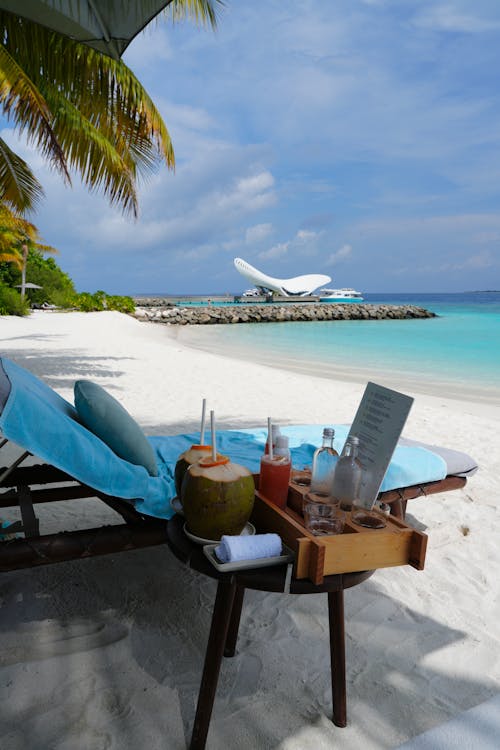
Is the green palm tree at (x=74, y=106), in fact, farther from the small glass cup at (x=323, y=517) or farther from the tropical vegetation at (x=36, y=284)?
the tropical vegetation at (x=36, y=284)

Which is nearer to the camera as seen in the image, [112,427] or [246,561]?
[246,561]

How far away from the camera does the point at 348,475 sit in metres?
1.69

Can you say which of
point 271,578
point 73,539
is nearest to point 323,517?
point 271,578

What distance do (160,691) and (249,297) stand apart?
68.9 m

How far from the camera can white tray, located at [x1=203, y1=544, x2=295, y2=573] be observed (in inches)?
56.0

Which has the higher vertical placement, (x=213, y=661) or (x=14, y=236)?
(x=14, y=236)

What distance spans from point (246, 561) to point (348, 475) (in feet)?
1.45

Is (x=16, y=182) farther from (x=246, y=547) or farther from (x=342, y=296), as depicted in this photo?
(x=342, y=296)

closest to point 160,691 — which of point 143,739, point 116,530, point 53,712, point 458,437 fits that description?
point 143,739

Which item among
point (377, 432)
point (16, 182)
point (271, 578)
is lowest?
point (271, 578)

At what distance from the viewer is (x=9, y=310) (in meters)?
23.3

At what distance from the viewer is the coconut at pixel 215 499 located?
5.10 feet

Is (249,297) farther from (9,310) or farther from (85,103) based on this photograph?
(85,103)

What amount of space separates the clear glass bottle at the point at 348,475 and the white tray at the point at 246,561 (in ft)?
0.91
